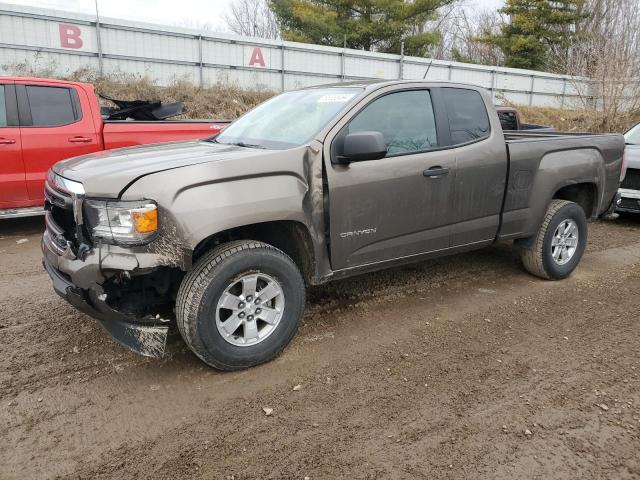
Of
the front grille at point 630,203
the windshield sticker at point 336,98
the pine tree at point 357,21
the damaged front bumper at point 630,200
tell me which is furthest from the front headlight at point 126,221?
the pine tree at point 357,21

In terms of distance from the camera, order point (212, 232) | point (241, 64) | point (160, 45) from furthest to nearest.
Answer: point (241, 64) < point (160, 45) < point (212, 232)

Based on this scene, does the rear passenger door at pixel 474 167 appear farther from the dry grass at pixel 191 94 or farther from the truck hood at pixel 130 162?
the dry grass at pixel 191 94

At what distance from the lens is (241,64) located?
17.2 meters

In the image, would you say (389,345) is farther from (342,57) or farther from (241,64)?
(342,57)

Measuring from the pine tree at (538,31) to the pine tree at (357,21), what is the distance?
6750mm

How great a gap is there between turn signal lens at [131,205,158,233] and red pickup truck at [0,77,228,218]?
4.39 m

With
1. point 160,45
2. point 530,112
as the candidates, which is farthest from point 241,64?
point 530,112

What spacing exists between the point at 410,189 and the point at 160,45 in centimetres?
1435

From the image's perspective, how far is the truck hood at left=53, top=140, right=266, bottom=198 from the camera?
2.90 meters

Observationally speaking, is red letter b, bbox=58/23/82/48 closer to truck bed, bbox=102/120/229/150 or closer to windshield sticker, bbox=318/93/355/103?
truck bed, bbox=102/120/229/150

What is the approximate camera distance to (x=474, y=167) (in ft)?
13.9

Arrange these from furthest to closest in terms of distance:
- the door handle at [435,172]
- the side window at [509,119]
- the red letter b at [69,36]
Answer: the red letter b at [69,36] → the side window at [509,119] → the door handle at [435,172]

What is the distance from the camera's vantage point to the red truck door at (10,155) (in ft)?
20.5

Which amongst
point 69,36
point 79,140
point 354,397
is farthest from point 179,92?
point 354,397
